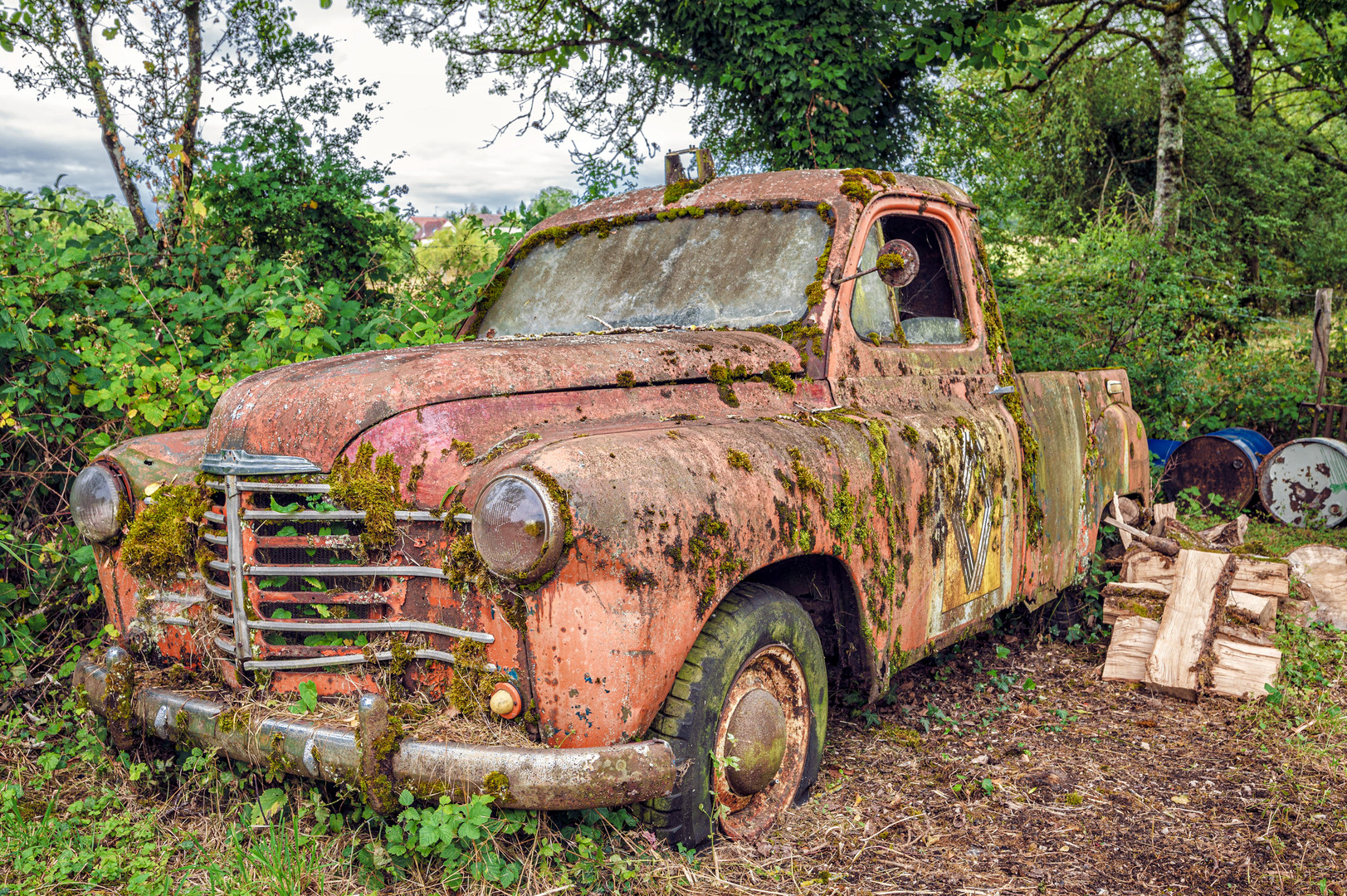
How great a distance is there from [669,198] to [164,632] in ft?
8.29

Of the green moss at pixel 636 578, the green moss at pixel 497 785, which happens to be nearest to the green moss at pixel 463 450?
the green moss at pixel 636 578

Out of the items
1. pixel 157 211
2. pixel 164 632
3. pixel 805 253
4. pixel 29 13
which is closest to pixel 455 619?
pixel 164 632

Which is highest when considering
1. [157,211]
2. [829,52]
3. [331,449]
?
[829,52]

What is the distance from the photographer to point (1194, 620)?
4.62 meters

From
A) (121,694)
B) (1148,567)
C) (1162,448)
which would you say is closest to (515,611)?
(121,694)

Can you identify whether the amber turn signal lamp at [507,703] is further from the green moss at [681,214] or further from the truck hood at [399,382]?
the green moss at [681,214]

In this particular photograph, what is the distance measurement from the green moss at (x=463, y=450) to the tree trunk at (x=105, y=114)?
20.7 ft

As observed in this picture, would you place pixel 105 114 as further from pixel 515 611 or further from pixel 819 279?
pixel 515 611

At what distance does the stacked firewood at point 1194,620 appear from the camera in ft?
14.4

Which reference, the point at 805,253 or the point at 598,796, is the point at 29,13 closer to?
the point at 805,253

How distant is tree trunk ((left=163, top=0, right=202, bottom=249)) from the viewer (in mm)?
6480

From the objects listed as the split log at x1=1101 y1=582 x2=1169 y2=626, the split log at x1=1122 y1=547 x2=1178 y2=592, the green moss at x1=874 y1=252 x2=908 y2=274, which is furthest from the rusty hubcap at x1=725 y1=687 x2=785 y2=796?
the split log at x1=1122 y1=547 x2=1178 y2=592

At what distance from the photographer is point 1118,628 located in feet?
15.7

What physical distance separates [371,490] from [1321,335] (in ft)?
34.0
